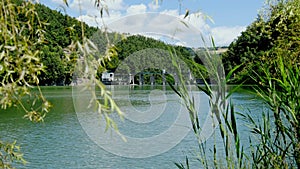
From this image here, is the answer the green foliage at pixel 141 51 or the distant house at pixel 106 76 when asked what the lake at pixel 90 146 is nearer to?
the green foliage at pixel 141 51

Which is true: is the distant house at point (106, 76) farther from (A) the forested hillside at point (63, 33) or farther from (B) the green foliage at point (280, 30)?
(B) the green foliage at point (280, 30)

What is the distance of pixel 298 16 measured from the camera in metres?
5.91

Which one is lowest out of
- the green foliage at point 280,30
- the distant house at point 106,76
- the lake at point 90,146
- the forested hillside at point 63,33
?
the lake at point 90,146

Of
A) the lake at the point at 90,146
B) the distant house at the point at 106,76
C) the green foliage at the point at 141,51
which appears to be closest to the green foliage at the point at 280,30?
the green foliage at the point at 141,51

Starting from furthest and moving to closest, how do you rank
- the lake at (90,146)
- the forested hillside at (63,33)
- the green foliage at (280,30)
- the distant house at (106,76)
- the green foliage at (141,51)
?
the lake at (90,146) → the green foliage at (280,30) → the distant house at (106,76) → the green foliage at (141,51) → the forested hillside at (63,33)

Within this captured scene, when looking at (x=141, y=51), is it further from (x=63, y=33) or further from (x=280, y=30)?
(x=63, y=33)

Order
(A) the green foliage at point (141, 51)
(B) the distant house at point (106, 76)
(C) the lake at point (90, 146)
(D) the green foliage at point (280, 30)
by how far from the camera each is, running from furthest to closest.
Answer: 1. (C) the lake at point (90, 146)
2. (D) the green foliage at point (280, 30)
3. (B) the distant house at point (106, 76)
4. (A) the green foliage at point (141, 51)

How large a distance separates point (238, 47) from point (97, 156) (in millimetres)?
25339

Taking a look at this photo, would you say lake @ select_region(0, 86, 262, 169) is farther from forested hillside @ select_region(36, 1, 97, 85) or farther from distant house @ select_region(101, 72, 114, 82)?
forested hillside @ select_region(36, 1, 97, 85)

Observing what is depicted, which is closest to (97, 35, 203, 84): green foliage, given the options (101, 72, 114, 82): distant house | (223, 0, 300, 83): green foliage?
(101, 72, 114, 82): distant house

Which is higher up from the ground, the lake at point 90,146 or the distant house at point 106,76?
the distant house at point 106,76

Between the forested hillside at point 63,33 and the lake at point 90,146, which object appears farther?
the lake at point 90,146

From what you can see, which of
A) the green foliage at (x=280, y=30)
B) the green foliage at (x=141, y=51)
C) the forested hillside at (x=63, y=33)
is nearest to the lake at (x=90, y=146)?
the green foliage at (x=141, y=51)

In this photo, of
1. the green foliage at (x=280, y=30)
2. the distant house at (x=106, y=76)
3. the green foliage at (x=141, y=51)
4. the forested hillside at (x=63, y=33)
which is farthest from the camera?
the green foliage at (x=280, y=30)
